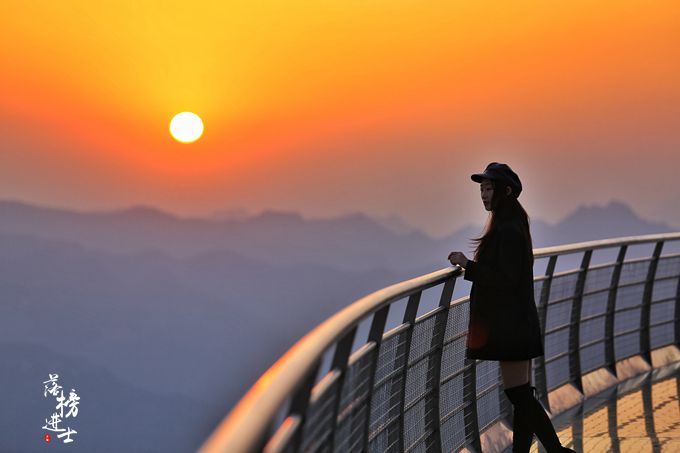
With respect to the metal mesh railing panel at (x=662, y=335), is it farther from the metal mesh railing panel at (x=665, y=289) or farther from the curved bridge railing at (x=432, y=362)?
the metal mesh railing panel at (x=665, y=289)

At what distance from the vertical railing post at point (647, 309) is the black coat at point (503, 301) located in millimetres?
5063

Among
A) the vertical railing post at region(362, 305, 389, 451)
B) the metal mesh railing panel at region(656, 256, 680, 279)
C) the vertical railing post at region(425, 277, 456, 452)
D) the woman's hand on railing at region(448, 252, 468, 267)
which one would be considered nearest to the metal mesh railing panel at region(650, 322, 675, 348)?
the metal mesh railing panel at region(656, 256, 680, 279)

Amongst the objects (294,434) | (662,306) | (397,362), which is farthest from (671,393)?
(294,434)

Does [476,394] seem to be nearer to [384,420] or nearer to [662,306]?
[384,420]

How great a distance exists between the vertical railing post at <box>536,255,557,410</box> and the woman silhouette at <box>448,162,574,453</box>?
2.02m

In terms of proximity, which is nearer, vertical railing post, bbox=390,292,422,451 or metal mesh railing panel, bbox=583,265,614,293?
vertical railing post, bbox=390,292,422,451

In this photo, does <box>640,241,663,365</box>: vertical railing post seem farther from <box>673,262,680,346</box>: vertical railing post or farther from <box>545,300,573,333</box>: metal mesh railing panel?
<box>545,300,573,333</box>: metal mesh railing panel

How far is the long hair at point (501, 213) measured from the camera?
5.59 metres

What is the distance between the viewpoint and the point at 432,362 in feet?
19.0

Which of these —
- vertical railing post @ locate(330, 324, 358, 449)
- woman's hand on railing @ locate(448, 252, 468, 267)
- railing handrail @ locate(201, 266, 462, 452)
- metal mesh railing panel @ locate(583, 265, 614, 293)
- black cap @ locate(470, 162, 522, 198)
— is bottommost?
railing handrail @ locate(201, 266, 462, 452)

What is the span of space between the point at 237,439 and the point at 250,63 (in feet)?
533

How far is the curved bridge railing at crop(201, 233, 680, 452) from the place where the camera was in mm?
2447

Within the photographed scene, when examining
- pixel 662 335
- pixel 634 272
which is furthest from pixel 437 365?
pixel 662 335

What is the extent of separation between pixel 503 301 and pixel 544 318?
2462 mm
